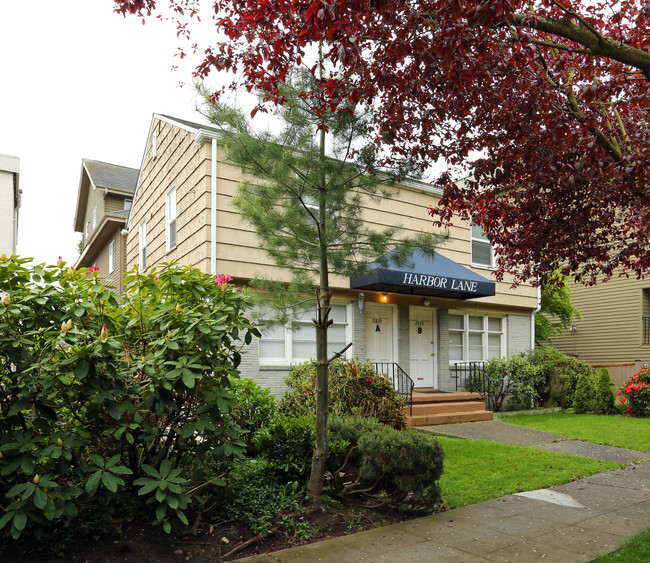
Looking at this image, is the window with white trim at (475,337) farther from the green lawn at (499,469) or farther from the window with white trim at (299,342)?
the green lawn at (499,469)

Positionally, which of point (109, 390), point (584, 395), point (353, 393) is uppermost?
point (109, 390)

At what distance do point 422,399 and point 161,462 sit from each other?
347 inches

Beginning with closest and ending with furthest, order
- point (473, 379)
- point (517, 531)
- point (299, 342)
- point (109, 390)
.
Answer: point (109, 390) < point (517, 531) < point (299, 342) < point (473, 379)

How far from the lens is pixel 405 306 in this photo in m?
14.0

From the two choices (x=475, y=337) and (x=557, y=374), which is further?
(x=475, y=337)

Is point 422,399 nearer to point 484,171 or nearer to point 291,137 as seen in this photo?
point 484,171

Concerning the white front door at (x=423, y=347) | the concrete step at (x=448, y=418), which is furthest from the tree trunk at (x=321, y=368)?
the white front door at (x=423, y=347)

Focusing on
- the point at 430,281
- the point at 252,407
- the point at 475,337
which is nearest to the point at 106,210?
the point at 430,281

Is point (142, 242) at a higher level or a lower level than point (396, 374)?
higher

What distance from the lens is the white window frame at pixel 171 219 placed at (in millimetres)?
13250

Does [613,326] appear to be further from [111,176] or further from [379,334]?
[111,176]

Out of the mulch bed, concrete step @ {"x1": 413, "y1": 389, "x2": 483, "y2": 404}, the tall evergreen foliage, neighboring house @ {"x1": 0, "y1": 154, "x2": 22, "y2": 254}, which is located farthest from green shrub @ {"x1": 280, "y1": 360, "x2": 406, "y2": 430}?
neighboring house @ {"x1": 0, "y1": 154, "x2": 22, "y2": 254}

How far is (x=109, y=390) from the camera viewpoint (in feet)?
13.6

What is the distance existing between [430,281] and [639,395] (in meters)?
6.23
